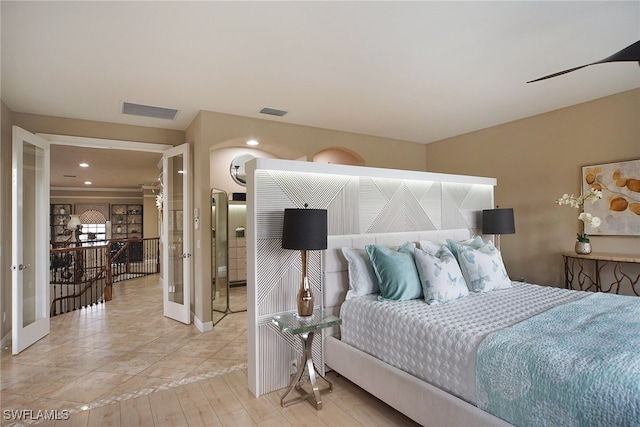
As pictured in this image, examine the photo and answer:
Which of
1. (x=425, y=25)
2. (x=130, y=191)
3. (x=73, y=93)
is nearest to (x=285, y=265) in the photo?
(x=425, y=25)

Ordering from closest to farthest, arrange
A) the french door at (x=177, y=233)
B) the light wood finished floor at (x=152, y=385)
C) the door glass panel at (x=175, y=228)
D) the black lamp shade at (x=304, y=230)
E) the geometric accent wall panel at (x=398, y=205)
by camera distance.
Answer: the light wood finished floor at (x=152, y=385)
the black lamp shade at (x=304, y=230)
the geometric accent wall panel at (x=398, y=205)
the french door at (x=177, y=233)
the door glass panel at (x=175, y=228)

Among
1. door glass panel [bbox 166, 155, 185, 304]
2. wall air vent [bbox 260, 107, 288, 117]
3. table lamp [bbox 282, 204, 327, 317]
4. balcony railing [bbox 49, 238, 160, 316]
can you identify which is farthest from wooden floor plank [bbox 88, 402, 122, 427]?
balcony railing [bbox 49, 238, 160, 316]

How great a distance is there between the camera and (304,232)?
2502 millimetres

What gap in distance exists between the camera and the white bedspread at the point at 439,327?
194 cm

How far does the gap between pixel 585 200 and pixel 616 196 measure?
291 mm

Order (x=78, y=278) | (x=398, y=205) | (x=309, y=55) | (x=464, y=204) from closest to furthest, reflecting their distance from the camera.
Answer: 1. (x=309, y=55)
2. (x=398, y=205)
3. (x=464, y=204)
4. (x=78, y=278)

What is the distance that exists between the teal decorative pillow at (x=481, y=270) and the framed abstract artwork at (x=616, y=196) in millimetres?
1961

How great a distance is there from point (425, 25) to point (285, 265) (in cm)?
212

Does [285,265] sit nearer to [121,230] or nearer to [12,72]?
[12,72]

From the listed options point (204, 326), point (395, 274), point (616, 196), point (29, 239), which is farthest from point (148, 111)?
point (616, 196)

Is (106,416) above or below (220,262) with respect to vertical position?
below

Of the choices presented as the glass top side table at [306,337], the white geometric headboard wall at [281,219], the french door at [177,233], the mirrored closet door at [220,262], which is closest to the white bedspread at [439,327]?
the glass top side table at [306,337]

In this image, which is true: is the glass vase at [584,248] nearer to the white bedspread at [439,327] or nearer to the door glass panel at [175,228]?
the white bedspread at [439,327]

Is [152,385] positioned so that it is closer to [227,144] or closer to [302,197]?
[302,197]
